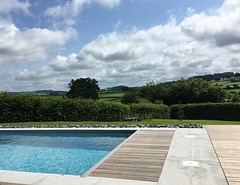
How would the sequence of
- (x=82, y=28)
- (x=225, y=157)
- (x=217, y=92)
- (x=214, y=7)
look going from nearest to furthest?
(x=225, y=157) < (x=214, y=7) < (x=82, y=28) < (x=217, y=92)

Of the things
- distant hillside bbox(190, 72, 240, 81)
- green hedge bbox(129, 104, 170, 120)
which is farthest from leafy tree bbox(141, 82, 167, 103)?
green hedge bbox(129, 104, 170, 120)

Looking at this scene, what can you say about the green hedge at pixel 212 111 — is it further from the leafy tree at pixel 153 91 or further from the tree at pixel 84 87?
the tree at pixel 84 87

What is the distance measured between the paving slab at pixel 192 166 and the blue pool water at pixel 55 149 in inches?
116

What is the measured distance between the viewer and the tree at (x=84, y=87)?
56.4 m

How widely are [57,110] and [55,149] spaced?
25.9ft

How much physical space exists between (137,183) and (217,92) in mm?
35448

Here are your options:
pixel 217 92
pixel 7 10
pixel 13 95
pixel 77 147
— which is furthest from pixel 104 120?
pixel 217 92

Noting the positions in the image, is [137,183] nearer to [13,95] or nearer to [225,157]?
[225,157]

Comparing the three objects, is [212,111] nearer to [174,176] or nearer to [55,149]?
[55,149]

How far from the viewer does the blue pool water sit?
7.04m

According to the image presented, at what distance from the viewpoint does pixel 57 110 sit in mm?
16766

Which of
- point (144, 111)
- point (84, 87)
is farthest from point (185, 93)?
point (84, 87)

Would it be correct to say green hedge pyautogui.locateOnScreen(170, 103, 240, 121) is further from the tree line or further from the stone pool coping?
the stone pool coping

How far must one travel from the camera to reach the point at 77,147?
9477mm
